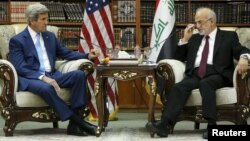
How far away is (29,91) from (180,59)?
135cm

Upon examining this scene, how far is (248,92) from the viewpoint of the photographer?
424 cm

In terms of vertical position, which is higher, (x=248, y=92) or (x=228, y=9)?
(x=228, y=9)

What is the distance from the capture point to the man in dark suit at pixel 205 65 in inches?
163

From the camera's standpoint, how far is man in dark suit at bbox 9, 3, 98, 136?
421cm

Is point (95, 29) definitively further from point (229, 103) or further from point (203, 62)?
point (229, 103)

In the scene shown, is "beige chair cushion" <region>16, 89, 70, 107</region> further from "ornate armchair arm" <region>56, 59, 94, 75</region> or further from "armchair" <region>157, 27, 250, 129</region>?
"armchair" <region>157, 27, 250, 129</region>

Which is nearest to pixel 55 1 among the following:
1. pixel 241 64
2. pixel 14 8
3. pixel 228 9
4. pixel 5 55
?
pixel 14 8

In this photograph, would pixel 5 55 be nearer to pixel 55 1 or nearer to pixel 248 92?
pixel 55 1

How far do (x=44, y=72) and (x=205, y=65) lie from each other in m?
1.35

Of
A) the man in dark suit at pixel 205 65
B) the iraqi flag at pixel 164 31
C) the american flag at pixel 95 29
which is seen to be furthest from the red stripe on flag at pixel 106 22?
the man in dark suit at pixel 205 65

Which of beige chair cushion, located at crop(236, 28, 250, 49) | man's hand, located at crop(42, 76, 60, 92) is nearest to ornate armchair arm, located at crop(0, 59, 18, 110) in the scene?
man's hand, located at crop(42, 76, 60, 92)

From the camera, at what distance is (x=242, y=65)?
13.5 feet

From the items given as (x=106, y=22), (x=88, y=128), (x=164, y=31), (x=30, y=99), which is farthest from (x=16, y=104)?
(x=164, y=31)

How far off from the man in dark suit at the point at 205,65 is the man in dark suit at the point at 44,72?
24.0 inches
